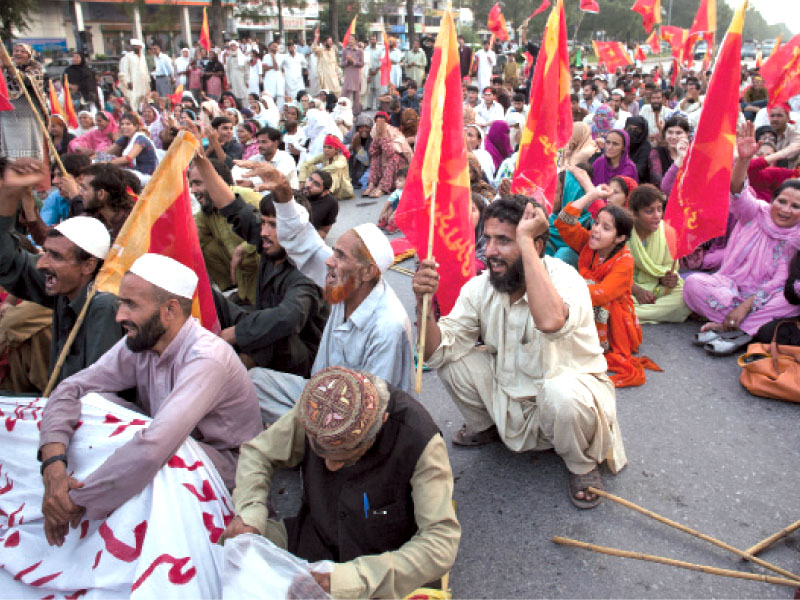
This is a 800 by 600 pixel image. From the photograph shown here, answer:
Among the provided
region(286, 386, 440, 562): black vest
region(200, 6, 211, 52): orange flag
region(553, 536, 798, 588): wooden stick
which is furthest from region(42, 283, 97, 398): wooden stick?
region(200, 6, 211, 52): orange flag

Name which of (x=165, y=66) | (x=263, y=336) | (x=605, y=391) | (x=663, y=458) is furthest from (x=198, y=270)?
(x=165, y=66)

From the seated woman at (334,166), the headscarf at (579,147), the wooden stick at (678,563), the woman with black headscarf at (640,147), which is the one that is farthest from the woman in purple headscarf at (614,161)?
the wooden stick at (678,563)

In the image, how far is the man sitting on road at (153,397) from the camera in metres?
2.37

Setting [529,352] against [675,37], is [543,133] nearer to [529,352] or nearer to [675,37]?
[529,352]

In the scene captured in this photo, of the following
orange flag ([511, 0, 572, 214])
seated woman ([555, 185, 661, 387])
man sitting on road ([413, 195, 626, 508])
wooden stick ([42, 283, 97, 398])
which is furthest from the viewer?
orange flag ([511, 0, 572, 214])

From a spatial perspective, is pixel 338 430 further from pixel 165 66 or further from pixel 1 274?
pixel 165 66

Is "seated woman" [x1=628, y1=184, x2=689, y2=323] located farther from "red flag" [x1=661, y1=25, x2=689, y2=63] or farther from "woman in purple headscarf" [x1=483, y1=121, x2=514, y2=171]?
"red flag" [x1=661, y1=25, x2=689, y2=63]

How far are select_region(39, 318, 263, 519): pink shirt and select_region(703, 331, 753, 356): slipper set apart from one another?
3.29 meters

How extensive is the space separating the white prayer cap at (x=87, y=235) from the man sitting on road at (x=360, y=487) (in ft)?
5.25

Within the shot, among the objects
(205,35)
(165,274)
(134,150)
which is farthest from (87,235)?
(205,35)

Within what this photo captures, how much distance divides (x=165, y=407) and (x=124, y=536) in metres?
0.47

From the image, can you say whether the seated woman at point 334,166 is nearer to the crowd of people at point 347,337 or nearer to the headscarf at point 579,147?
the crowd of people at point 347,337

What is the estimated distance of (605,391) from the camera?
3125 mm

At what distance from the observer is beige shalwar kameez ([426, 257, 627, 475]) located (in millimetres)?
2984
